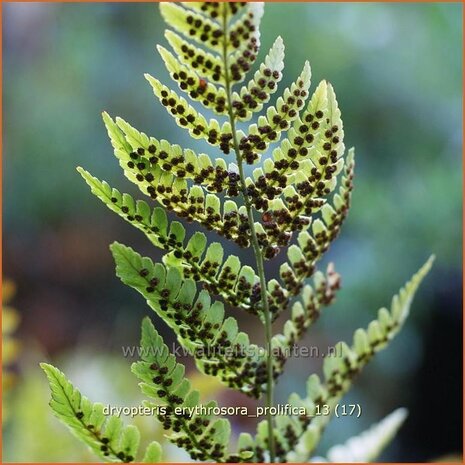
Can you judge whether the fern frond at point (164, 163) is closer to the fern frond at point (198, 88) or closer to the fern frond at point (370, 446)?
the fern frond at point (198, 88)

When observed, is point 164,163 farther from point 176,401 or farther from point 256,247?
point 176,401

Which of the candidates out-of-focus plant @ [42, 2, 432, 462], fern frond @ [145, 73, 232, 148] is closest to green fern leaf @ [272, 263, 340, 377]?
out-of-focus plant @ [42, 2, 432, 462]

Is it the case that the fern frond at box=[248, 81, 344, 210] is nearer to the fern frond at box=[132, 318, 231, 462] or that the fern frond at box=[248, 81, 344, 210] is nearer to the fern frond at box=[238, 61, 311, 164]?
the fern frond at box=[238, 61, 311, 164]

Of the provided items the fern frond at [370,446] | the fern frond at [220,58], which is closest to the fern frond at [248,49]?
the fern frond at [220,58]

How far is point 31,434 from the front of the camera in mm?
1447

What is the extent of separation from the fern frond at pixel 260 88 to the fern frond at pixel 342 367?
13.2 inches

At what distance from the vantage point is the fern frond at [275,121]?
0.73m

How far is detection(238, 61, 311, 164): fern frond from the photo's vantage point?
73 centimetres

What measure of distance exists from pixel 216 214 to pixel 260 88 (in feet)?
0.50

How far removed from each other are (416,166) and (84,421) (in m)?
3.21

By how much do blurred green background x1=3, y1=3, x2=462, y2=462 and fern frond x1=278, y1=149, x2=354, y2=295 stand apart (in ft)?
7.20

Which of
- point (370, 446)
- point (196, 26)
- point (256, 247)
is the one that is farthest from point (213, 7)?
point (370, 446)

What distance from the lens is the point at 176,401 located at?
74 cm

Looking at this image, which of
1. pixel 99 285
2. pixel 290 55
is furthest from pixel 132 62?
pixel 99 285
